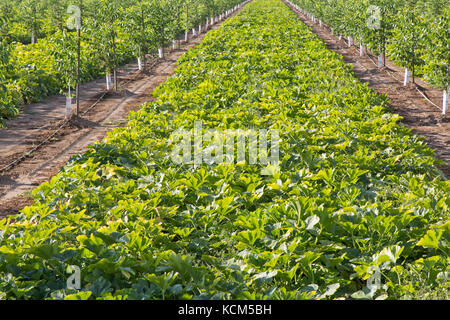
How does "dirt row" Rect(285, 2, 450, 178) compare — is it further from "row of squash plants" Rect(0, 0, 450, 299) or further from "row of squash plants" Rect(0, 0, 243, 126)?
"row of squash plants" Rect(0, 0, 243, 126)

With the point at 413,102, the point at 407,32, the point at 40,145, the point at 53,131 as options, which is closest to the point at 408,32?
the point at 407,32

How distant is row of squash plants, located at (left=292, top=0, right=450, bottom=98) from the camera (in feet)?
46.5

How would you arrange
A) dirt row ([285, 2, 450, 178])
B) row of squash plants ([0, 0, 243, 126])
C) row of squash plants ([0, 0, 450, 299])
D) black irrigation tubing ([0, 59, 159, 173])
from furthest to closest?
row of squash plants ([0, 0, 243, 126]), dirt row ([285, 2, 450, 178]), black irrigation tubing ([0, 59, 159, 173]), row of squash plants ([0, 0, 450, 299])

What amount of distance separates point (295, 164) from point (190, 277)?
3.56m

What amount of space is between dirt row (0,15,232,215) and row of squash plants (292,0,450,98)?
32.2 feet

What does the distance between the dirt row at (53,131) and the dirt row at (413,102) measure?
324 inches

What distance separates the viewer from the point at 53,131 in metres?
13.7

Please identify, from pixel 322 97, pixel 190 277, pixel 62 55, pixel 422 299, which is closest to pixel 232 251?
pixel 190 277

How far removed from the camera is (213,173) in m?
6.64

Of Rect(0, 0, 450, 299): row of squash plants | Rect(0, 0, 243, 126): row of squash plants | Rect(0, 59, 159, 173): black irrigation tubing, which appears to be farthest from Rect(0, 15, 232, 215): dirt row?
Rect(0, 0, 450, 299): row of squash plants

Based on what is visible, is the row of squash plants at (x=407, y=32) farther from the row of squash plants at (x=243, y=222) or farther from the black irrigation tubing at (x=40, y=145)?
the black irrigation tubing at (x=40, y=145)

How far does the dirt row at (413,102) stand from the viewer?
482 inches

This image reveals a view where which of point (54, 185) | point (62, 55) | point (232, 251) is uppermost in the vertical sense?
point (62, 55)
